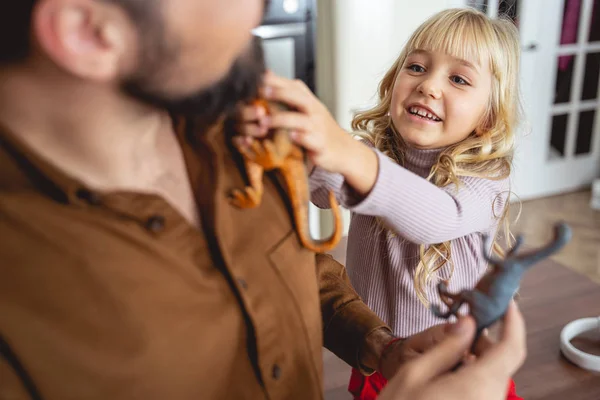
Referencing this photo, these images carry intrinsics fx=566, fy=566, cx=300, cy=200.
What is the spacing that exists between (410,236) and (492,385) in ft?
1.29

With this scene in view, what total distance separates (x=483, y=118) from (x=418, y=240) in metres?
0.43

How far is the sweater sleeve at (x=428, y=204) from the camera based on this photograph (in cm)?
77

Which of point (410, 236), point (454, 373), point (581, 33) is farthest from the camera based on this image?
point (581, 33)

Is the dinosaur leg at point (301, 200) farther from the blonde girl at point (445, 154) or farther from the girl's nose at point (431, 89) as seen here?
the girl's nose at point (431, 89)

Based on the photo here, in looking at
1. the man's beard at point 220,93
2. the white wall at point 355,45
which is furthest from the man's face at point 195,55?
the white wall at point 355,45

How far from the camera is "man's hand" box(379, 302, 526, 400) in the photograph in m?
0.57

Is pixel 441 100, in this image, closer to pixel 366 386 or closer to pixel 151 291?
pixel 366 386

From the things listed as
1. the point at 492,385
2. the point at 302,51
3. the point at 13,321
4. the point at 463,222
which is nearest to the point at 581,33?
the point at 302,51

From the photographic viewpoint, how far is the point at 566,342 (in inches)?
47.8

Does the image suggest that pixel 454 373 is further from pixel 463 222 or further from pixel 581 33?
pixel 581 33

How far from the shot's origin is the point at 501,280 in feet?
2.00

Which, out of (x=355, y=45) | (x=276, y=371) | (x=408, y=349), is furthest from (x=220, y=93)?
(x=355, y=45)

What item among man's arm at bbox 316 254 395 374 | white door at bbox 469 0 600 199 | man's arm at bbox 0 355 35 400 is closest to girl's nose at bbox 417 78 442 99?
man's arm at bbox 316 254 395 374

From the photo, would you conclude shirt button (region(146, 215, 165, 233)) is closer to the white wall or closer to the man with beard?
the man with beard
